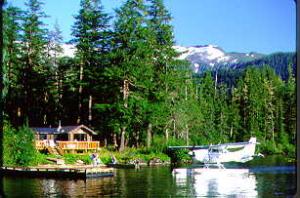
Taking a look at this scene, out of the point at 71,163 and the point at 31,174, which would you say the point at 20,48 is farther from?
the point at 31,174

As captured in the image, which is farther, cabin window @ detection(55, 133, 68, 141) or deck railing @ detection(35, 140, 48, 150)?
cabin window @ detection(55, 133, 68, 141)

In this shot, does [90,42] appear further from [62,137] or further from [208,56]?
[208,56]

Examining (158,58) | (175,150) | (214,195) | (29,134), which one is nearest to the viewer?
(214,195)

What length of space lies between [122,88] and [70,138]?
11.3 ft

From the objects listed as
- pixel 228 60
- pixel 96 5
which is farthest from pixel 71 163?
pixel 228 60

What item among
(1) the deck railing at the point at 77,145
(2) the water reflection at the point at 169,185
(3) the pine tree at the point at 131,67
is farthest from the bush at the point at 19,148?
(3) the pine tree at the point at 131,67

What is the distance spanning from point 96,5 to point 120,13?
6.69ft

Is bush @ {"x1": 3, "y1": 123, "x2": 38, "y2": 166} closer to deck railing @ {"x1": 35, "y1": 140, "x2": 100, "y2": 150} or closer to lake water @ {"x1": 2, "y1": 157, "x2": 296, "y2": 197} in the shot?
lake water @ {"x1": 2, "y1": 157, "x2": 296, "y2": 197}

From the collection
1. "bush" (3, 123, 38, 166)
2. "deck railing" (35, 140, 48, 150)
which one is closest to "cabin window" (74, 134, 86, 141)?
"deck railing" (35, 140, 48, 150)

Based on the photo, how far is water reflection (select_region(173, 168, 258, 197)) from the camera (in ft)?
37.0

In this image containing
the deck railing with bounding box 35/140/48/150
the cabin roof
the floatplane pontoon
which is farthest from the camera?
the cabin roof

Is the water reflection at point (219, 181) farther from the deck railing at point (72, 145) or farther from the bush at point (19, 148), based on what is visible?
the deck railing at point (72, 145)

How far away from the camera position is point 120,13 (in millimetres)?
24125

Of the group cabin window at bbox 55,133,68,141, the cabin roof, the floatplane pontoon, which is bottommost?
the floatplane pontoon
